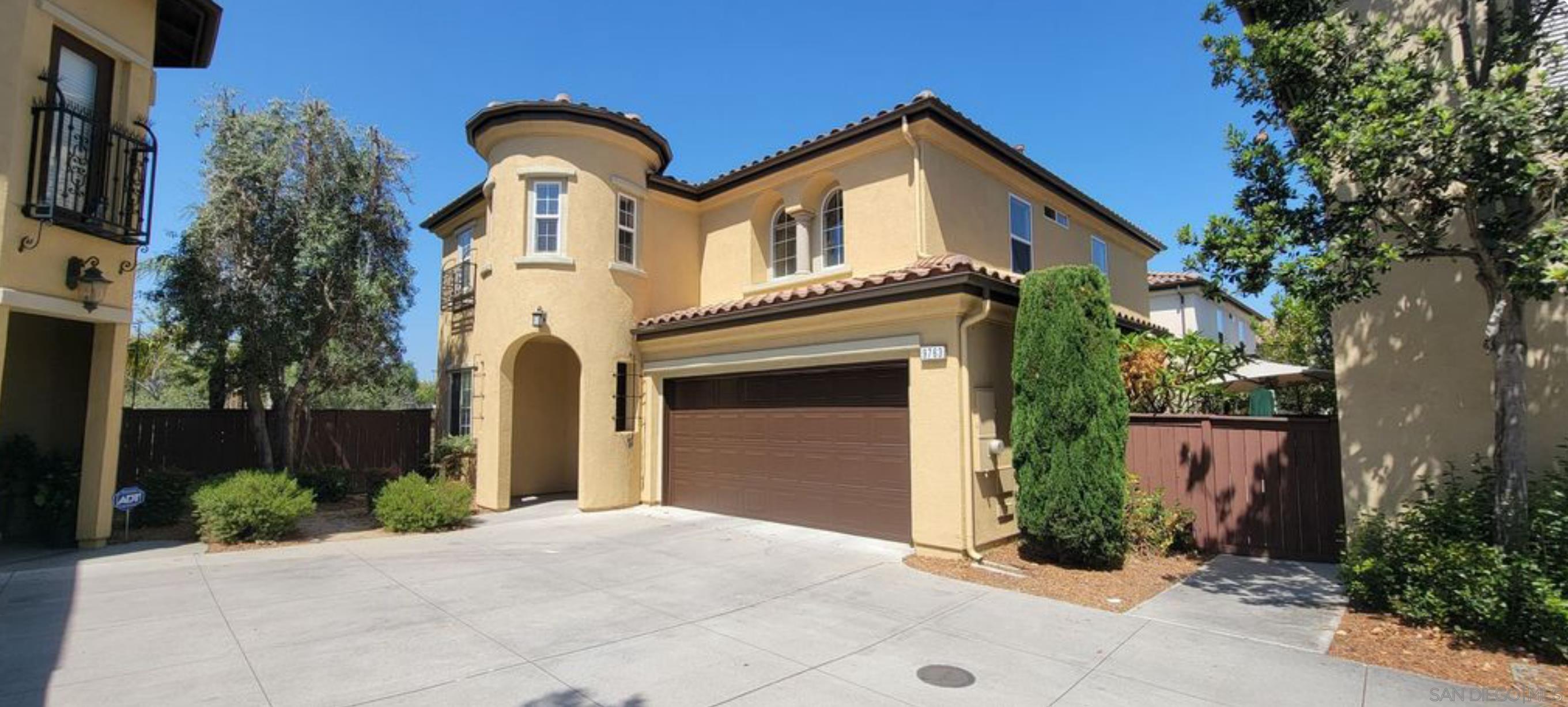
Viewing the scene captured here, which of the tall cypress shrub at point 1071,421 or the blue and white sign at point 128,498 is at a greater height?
the tall cypress shrub at point 1071,421

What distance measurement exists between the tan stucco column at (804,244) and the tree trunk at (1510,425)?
9314 mm

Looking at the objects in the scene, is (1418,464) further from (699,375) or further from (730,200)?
(730,200)

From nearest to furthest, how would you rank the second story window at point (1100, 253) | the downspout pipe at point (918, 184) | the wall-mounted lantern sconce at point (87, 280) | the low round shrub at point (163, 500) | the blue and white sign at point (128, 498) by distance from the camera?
the wall-mounted lantern sconce at point (87, 280) → the blue and white sign at point (128, 498) → the low round shrub at point (163, 500) → the downspout pipe at point (918, 184) → the second story window at point (1100, 253)

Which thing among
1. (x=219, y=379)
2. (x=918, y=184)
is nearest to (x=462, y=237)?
(x=219, y=379)

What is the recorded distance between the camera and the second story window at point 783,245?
14.0 metres

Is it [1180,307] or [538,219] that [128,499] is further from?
[1180,307]

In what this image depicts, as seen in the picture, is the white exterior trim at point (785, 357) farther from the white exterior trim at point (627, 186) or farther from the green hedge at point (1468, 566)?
the green hedge at point (1468, 566)

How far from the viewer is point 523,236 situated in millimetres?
12797

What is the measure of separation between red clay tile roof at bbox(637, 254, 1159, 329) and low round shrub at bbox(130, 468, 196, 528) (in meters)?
7.62

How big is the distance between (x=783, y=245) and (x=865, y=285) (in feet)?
16.3

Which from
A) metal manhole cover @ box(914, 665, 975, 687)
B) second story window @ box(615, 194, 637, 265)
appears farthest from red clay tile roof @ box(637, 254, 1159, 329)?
metal manhole cover @ box(914, 665, 975, 687)

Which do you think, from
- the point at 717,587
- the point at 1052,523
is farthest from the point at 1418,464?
the point at 717,587

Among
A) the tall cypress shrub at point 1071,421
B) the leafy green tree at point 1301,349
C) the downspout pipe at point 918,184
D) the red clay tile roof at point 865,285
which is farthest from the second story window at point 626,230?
the leafy green tree at point 1301,349

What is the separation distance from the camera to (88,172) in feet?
29.3
